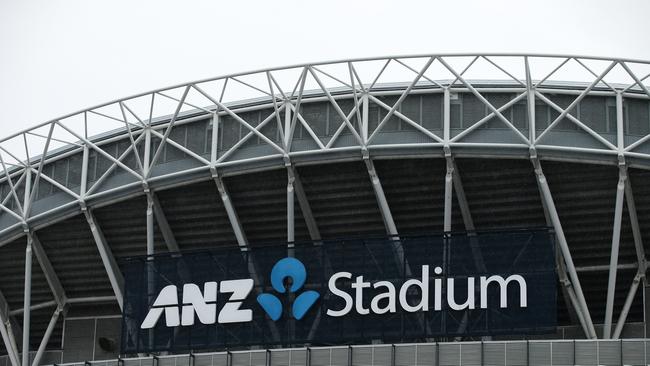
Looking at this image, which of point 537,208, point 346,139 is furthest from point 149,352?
point 537,208

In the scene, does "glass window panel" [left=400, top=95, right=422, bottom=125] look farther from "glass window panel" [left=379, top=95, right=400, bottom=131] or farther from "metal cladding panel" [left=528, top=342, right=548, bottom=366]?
"metal cladding panel" [left=528, top=342, right=548, bottom=366]

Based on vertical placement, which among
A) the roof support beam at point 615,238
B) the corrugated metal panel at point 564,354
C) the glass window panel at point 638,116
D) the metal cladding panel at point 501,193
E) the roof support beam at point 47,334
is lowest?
the corrugated metal panel at point 564,354

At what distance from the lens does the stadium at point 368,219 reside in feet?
185

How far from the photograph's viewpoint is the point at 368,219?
62.2 metres

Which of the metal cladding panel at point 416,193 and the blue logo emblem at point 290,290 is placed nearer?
the blue logo emblem at point 290,290

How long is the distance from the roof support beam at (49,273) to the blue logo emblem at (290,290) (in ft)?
38.8

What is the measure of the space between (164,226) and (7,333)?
10057 millimetres

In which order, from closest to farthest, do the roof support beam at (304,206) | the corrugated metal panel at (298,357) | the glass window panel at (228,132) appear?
the corrugated metal panel at (298,357)
the roof support beam at (304,206)
the glass window panel at (228,132)

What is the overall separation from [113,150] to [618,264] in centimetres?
2129

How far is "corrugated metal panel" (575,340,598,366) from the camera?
5291cm

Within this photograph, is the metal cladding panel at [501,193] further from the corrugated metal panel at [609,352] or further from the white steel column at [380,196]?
the corrugated metal panel at [609,352]

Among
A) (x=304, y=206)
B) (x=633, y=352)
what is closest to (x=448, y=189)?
(x=304, y=206)

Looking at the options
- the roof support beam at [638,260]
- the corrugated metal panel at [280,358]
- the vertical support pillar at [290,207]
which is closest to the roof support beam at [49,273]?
the vertical support pillar at [290,207]

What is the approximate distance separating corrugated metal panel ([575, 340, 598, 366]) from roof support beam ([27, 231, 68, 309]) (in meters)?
24.5
